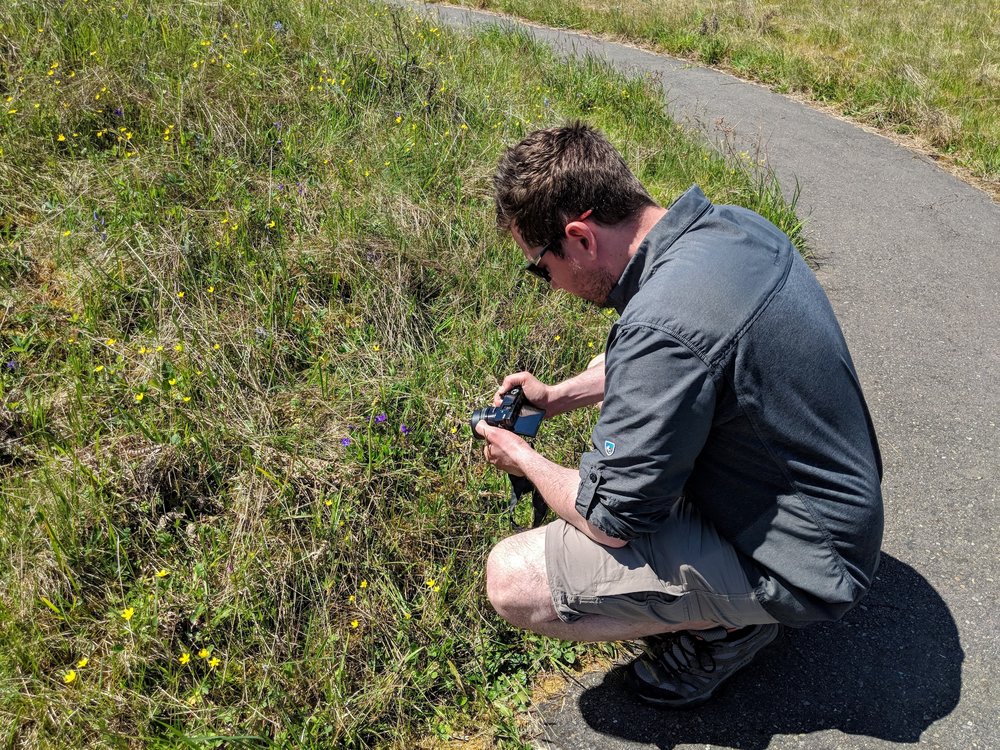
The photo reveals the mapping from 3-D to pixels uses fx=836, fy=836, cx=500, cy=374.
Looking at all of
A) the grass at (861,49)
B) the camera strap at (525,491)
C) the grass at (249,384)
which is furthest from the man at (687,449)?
the grass at (861,49)

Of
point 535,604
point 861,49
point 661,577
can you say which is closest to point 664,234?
point 661,577

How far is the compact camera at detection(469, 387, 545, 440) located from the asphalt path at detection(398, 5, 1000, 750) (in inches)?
36.7

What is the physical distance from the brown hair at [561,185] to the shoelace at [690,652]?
137cm

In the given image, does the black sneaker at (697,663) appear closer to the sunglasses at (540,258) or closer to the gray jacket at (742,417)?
the gray jacket at (742,417)

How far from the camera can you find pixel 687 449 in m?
2.26

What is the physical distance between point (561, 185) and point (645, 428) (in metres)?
0.82

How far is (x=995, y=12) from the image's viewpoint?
12188 mm

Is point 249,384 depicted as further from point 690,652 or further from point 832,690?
point 832,690

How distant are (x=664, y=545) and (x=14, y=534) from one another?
2247 mm

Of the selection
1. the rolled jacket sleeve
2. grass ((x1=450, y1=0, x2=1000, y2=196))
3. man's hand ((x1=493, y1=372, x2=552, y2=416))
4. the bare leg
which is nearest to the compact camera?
man's hand ((x1=493, y1=372, x2=552, y2=416))

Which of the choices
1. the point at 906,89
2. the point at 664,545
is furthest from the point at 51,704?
the point at 906,89

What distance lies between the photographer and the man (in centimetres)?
224

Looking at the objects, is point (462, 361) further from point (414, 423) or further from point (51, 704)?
point (51, 704)

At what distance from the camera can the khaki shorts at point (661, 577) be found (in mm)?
2547
